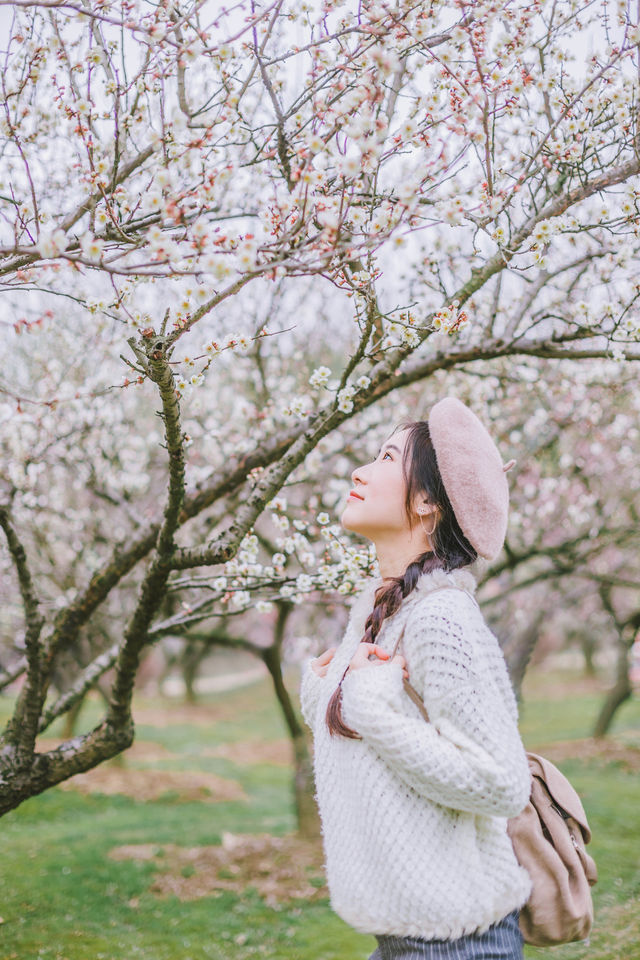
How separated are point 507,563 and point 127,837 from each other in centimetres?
518

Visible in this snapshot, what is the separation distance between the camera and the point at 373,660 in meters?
2.16

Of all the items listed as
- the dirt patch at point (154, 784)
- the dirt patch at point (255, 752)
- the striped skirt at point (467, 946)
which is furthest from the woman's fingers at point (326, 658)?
the dirt patch at point (255, 752)

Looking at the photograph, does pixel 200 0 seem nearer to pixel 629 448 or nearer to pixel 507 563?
pixel 507 563

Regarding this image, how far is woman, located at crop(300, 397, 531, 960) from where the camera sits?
1.93 metres

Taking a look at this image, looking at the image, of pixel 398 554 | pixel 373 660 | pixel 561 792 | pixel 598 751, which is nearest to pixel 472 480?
pixel 398 554

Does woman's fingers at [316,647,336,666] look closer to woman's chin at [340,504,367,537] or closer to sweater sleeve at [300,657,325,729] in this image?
sweater sleeve at [300,657,325,729]

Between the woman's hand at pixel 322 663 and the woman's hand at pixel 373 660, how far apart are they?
380mm

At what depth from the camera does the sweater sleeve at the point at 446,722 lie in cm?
190

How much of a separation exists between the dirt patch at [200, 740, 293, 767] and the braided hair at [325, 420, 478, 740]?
14355mm

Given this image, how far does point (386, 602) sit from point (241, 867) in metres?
6.12

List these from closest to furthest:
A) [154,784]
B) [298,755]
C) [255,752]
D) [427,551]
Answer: [427,551]
[298,755]
[154,784]
[255,752]

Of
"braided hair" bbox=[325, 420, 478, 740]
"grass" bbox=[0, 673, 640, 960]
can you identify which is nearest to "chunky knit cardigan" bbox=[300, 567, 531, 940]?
"braided hair" bbox=[325, 420, 478, 740]

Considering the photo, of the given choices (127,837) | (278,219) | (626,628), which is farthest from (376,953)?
(626,628)

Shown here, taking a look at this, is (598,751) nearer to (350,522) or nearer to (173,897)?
(173,897)
